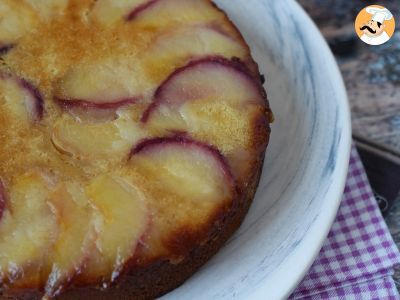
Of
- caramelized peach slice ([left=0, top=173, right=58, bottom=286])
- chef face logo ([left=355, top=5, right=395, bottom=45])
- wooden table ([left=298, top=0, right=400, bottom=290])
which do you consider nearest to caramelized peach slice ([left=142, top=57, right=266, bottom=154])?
caramelized peach slice ([left=0, top=173, right=58, bottom=286])

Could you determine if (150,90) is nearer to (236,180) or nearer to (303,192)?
(236,180)

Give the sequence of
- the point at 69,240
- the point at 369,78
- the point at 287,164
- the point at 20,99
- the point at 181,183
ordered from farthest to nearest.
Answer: the point at 369,78 → the point at 287,164 → the point at 20,99 → the point at 181,183 → the point at 69,240

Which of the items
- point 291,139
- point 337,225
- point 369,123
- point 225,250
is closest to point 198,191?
point 225,250

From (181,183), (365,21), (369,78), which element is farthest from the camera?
(365,21)

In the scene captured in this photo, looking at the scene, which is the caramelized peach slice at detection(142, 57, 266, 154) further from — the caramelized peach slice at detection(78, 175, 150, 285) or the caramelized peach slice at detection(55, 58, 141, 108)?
the caramelized peach slice at detection(78, 175, 150, 285)

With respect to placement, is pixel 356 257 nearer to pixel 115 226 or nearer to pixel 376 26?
pixel 115 226

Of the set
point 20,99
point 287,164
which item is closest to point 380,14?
point 287,164
